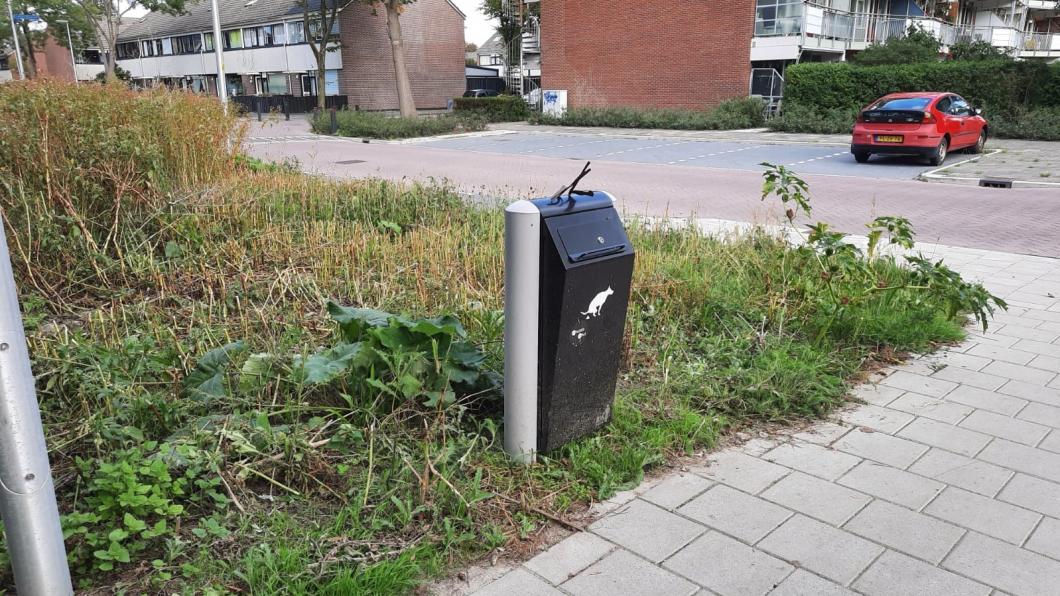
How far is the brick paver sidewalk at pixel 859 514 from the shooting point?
2.72m

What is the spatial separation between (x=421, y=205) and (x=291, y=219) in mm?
1507

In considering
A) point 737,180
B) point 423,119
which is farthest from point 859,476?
point 423,119

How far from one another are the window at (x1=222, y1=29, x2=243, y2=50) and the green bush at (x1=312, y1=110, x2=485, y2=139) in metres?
27.1

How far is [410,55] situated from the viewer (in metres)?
50.4

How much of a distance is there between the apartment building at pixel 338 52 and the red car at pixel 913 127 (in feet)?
113

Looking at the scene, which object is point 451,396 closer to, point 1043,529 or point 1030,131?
point 1043,529

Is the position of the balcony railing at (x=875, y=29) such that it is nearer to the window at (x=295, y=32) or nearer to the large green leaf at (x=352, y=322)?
the window at (x=295, y=32)

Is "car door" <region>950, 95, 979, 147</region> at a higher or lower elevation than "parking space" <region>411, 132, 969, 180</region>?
higher

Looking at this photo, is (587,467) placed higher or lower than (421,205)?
lower

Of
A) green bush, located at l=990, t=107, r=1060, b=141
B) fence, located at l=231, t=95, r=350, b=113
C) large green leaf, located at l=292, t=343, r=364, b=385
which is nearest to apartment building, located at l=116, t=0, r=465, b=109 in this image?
fence, located at l=231, t=95, r=350, b=113

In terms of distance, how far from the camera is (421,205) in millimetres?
7836

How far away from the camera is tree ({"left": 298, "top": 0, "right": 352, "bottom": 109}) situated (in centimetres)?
3972

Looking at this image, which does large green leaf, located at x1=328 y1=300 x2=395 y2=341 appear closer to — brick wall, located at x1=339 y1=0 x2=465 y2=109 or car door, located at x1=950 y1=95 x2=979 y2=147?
car door, located at x1=950 y1=95 x2=979 y2=147

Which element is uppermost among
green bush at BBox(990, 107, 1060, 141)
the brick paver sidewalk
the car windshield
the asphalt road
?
the car windshield
